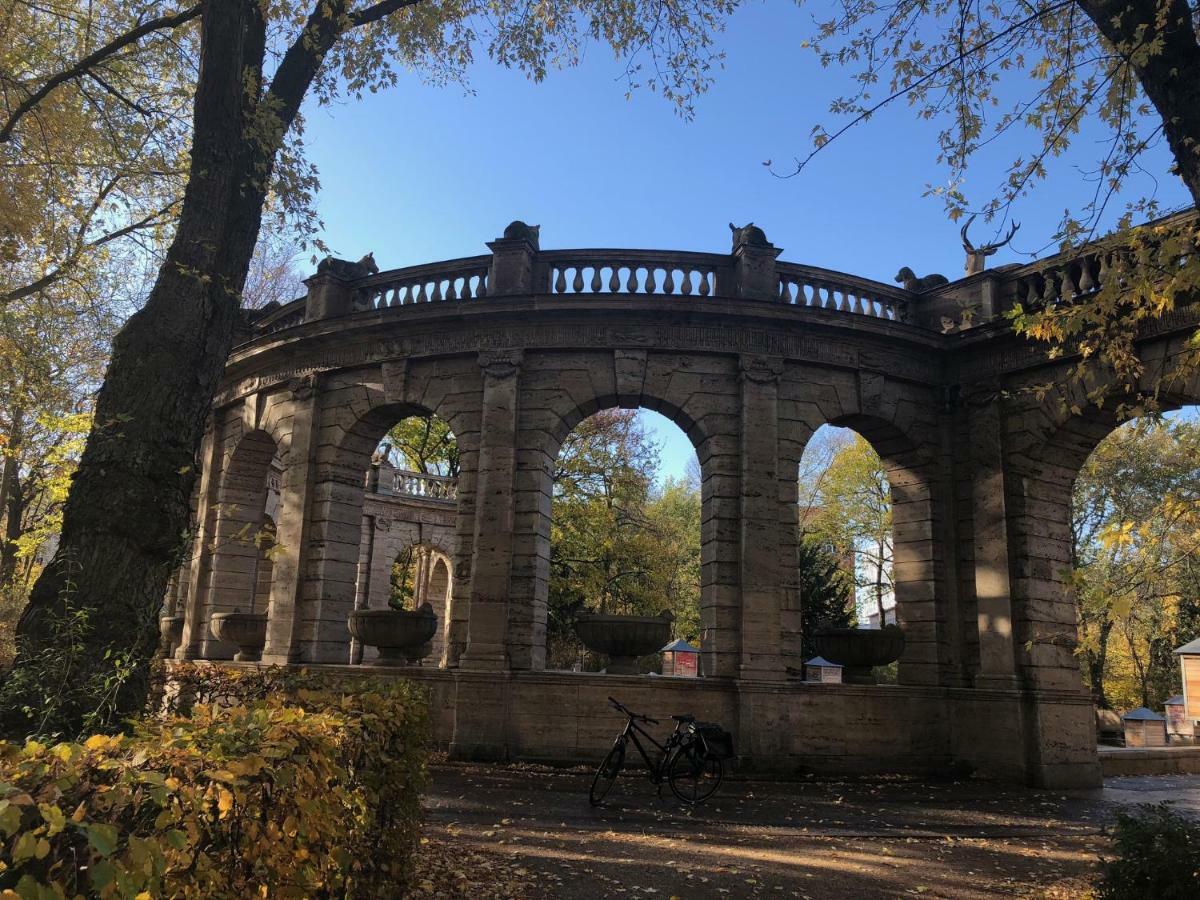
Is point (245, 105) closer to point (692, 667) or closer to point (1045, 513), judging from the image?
point (1045, 513)

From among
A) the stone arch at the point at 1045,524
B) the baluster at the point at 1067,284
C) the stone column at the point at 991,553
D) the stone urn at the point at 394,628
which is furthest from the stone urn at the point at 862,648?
the stone urn at the point at 394,628

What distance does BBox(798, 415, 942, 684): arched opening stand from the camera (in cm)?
1345

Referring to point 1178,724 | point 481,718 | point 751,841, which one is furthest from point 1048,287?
point 1178,724

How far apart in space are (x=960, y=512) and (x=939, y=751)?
3.80 m

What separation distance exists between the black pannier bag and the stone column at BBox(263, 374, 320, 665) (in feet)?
24.5

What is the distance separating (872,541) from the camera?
33875 millimetres

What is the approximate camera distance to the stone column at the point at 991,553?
12609mm

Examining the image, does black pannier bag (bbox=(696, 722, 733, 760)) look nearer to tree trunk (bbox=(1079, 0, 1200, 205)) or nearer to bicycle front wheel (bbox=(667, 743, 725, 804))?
bicycle front wheel (bbox=(667, 743, 725, 804))

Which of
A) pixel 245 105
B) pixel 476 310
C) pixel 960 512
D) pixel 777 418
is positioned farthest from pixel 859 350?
pixel 245 105

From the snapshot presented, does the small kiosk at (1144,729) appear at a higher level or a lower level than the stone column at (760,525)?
lower

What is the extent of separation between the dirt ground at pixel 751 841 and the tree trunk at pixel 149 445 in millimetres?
2521

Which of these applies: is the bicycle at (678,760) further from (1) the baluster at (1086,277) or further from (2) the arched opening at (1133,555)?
(2) the arched opening at (1133,555)

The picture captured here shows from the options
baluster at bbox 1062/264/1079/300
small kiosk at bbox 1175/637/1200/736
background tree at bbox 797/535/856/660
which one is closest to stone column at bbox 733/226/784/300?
baluster at bbox 1062/264/1079/300

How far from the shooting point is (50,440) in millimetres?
24234
